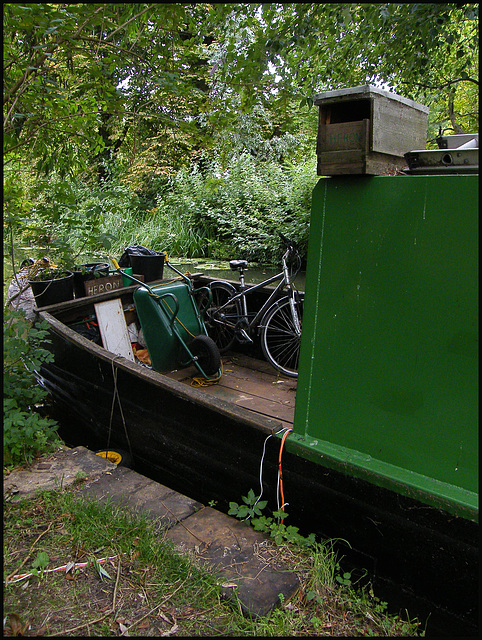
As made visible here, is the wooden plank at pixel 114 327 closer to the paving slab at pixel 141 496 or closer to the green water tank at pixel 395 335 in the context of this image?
the paving slab at pixel 141 496

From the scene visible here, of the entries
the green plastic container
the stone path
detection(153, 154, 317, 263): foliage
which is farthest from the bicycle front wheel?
detection(153, 154, 317, 263): foliage

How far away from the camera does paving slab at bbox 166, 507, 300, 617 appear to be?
2.22 metres

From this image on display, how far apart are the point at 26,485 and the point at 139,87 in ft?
9.54

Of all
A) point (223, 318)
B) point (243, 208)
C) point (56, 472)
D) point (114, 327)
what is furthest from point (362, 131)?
point (243, 208)

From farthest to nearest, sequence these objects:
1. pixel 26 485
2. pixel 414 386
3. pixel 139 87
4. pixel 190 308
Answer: pixel 190 308 < pixel 139 87 < pixel 26 485 < pixel 414 386

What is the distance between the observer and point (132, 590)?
7.25 ft

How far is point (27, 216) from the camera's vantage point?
3225 millimetres

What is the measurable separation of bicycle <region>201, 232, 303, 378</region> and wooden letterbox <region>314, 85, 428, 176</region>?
2.50 m

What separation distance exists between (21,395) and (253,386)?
2.05 m

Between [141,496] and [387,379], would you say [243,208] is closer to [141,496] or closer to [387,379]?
[141,496]

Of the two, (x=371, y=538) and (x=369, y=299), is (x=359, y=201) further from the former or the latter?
(x=371, y=538)

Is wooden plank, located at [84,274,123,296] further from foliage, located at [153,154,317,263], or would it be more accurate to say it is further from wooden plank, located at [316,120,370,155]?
foliage, located at [153,154,317,263]

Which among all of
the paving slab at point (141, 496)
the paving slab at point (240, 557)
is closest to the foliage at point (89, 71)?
the paving slab at point (141, 496)

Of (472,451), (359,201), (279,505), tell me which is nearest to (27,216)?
(359,201)
